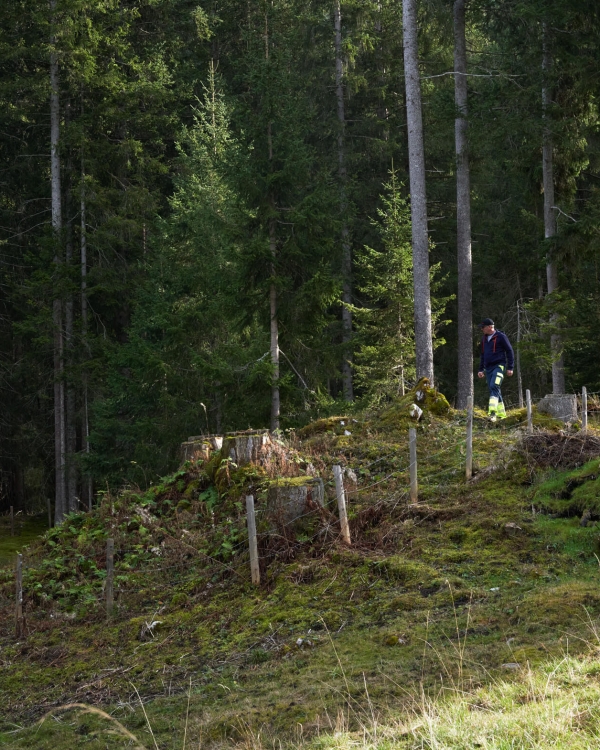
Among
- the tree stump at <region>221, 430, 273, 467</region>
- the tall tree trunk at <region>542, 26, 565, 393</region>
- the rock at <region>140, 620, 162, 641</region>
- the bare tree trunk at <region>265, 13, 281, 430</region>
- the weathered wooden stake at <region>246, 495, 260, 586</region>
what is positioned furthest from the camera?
the tall tree trunk at <region>542, 26, 565, 393</region>

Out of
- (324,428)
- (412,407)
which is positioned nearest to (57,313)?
(324,428)

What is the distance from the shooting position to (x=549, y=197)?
21656mm

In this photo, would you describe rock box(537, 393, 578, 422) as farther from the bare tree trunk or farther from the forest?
the bare tree trunk

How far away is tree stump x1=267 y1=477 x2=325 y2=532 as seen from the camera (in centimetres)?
1084

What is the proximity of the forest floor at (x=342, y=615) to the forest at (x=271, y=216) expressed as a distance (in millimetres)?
7507

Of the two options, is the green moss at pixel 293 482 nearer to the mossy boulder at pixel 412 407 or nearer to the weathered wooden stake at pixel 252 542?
the weathered wooden stake at pixel 252 542

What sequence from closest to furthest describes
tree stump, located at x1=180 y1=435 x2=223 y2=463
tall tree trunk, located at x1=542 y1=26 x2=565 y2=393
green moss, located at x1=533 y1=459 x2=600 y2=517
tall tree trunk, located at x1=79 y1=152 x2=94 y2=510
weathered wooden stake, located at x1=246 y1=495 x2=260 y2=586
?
green moss, located at x1=533 y1=459 x2=600 y2=517, weathered wooden stake, located at x1=246 y1=495 x2=260 y2=586, tree stump, located at x1=180 y1=435 x2=223 y2=463, tall tree trunk, located at x1=542 y1=26 x2=565 y2=393, tall tree trunk, located at x1=79 y1=152 x2=94 y2=510

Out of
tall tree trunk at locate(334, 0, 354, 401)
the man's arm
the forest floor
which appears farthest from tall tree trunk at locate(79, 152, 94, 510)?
the man's arm

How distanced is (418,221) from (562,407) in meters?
6.71

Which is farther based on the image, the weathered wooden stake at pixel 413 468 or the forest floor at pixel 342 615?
the weathered wooden stake at pixel 413 468

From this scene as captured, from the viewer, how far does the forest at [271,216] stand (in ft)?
68.7

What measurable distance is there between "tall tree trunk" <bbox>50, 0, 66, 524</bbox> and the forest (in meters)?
0.08

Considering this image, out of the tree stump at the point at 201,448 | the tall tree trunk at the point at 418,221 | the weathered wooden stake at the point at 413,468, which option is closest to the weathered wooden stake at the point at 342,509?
the weathered wooden stake at the point at 413,468

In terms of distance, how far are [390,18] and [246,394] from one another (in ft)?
56.6
